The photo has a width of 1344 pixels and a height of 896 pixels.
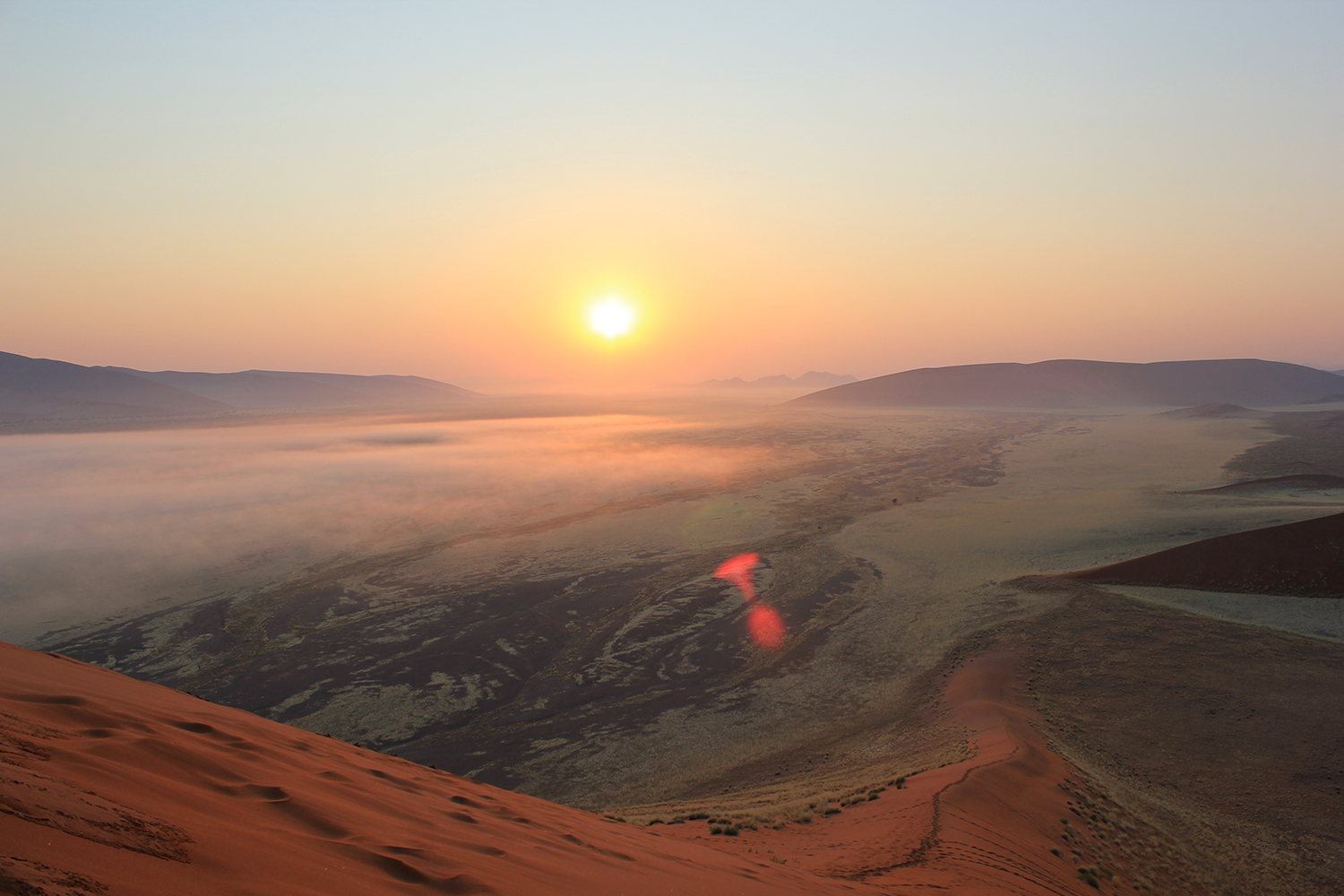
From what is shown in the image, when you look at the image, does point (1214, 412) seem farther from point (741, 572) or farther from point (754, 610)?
point (754, 610)

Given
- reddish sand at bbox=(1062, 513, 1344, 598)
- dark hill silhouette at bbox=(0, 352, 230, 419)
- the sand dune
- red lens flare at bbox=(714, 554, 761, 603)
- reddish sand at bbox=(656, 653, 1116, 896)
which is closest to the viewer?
reddish sand at bbox=(656, 653, 1116, 896)

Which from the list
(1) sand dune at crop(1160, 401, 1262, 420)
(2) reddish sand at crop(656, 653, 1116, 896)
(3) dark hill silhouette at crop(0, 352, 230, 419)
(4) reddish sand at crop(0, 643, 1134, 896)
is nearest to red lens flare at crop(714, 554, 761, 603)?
Answer: (2) reddish sand at crop(656, 653, 1116, 896)

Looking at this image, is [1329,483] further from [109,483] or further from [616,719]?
[109,483]

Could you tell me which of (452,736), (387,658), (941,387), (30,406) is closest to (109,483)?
(387,658)

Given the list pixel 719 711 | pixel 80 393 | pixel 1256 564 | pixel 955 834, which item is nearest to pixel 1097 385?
pixel 1256 564

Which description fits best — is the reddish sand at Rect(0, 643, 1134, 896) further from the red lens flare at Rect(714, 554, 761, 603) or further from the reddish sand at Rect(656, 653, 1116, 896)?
the red lens flare at Rect(714, 554, 761, 603)

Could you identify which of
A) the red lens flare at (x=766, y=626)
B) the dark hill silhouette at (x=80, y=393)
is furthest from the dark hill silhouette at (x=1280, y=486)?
the dark hill silhouette at (x=80, y=393)
